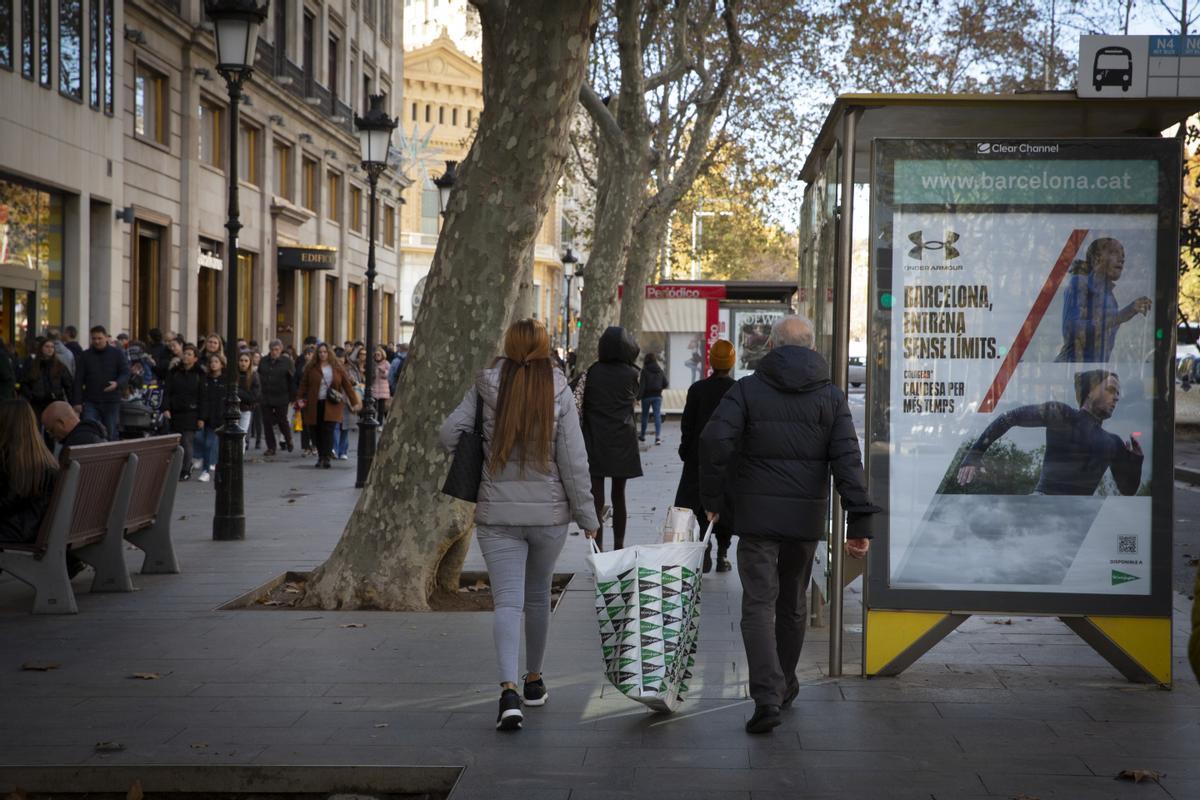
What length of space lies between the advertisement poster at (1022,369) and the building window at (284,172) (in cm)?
3129

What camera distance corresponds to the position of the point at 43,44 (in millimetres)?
22500

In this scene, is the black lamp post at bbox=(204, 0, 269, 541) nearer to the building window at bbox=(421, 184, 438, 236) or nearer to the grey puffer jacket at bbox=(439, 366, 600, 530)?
the grey puffer jacket at bbox=(439, 366, 600, 530)

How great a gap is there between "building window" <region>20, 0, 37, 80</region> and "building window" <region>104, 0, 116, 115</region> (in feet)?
9.56

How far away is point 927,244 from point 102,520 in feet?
17.6

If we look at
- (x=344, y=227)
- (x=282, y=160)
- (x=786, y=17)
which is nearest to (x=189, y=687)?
(x=786, y=17)

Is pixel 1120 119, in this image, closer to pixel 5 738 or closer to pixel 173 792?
pixel 173 792

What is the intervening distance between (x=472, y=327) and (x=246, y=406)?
11755 mm

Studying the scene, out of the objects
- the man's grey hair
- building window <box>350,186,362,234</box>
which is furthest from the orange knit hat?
building window <box>350,186,362,234</box>

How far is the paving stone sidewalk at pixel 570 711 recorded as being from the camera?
5262mm

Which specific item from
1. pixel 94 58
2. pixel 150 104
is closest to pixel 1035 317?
pixel 94 58

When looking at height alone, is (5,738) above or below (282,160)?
below

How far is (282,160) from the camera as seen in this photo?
121ft

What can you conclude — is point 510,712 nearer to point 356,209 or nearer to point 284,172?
point 284,172

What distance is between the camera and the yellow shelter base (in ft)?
22.7
